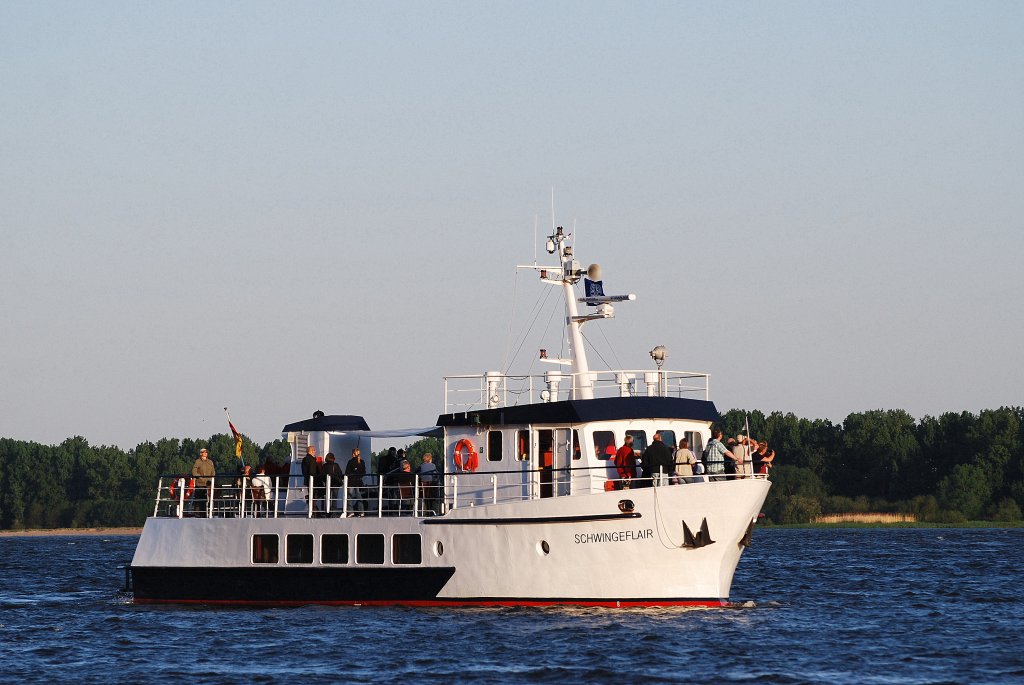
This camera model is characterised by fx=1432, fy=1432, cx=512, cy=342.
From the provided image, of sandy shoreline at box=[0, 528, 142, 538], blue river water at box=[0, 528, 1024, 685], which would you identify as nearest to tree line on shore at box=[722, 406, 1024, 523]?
sandy shoreline at box=[0, 528, 142, 538]

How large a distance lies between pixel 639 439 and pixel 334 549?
7.64 m

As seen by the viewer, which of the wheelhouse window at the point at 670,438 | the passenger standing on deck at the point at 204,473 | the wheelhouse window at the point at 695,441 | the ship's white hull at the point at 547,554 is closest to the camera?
the ship's white hull at the point at 547,554

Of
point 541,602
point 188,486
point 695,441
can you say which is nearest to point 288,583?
→ point 188,486

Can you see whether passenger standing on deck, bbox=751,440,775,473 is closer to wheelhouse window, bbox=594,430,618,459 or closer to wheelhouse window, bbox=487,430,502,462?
wheelhouse window, bbox=594,430,618,459

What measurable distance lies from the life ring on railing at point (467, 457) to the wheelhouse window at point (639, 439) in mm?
3669

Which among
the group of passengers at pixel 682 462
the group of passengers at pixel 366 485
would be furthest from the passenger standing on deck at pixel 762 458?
the group of passengers at pixel 366 485

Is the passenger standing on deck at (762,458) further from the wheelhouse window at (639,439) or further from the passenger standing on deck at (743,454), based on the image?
the wheelhouse window at (639,439)

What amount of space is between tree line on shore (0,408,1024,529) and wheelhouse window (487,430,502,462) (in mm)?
62437

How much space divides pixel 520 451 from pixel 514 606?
351 centimetres

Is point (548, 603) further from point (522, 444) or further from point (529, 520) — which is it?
point (522, 444)

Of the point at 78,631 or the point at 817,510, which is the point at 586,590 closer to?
the point at 78,631

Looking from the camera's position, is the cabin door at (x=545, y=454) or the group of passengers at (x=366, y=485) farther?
the group of passengers at (x=366, y=485)

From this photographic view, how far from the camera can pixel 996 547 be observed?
78125 millimetres

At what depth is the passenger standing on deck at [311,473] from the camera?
34.3 meters
